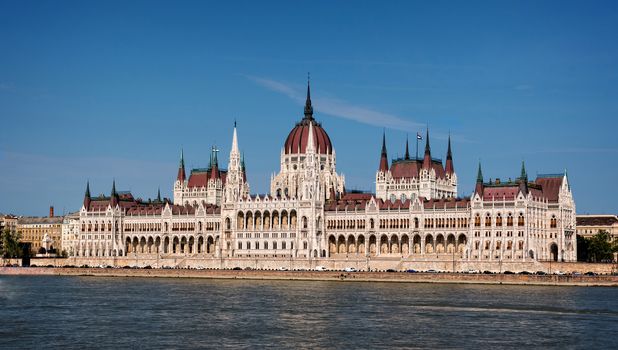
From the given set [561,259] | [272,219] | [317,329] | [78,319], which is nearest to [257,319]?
[317,329]

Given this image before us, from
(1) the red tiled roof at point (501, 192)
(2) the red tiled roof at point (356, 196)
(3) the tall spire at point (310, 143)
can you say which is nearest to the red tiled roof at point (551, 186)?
(1) the red tiled roof at point (501, 192)

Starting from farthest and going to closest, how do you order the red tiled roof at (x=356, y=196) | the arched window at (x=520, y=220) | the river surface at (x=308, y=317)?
the red tiled roof at (x=356, y=196), the arched window at (x=520, y=220), the river surface at (x=308, y=317)

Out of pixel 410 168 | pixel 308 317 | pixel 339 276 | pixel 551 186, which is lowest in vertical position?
pixel 308 317

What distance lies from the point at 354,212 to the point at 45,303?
8153 centimetres

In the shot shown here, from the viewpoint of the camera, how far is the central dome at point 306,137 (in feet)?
637

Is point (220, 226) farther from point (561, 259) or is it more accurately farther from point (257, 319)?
point (257, 319)

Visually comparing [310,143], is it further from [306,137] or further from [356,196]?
[356,196]

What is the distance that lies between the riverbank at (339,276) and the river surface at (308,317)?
5.78 metres

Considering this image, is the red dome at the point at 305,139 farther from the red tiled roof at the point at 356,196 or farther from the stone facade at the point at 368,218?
the red tiled roof at the point at 356,196

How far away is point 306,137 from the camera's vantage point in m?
195

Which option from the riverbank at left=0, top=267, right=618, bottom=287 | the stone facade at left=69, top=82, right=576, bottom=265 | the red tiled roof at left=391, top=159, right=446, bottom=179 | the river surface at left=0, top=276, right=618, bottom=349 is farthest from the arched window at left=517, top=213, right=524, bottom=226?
the red tiled roof at left=391, top=159, right=446, bottom=179

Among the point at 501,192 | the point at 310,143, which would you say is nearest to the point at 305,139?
the point at 310,143

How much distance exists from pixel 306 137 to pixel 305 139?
39cm

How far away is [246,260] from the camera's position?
176 meters
